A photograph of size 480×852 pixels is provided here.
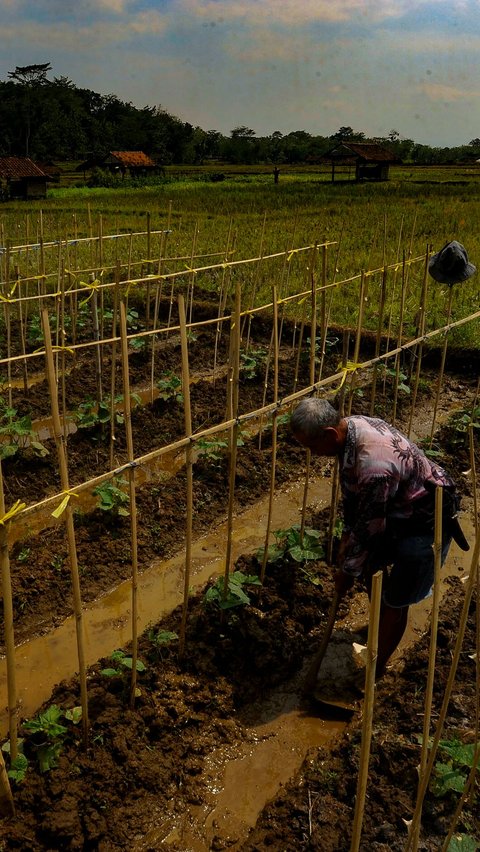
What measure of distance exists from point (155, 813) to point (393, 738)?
1.07 m

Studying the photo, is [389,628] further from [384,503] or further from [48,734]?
[48,734]

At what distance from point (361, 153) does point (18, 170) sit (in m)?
16.5

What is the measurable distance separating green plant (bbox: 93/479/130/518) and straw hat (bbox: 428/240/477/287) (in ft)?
9.02

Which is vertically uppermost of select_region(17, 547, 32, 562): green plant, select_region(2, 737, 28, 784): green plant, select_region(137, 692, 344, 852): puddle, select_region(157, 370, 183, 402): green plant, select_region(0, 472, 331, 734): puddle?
select_region(157, 370, 183, 402): green plant

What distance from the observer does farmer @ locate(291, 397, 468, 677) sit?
289 cm

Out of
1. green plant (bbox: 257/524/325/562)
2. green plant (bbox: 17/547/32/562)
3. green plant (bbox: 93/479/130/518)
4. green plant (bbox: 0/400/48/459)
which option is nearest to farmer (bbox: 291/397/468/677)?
green plant (bbox: 257/524/325/562)

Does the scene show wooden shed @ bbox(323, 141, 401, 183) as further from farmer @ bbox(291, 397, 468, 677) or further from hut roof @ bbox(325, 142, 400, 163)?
farmer @ bbox(291, 397, 468, 677)

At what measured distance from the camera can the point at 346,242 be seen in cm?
1358

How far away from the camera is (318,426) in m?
2.84

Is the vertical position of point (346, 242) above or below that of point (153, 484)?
above

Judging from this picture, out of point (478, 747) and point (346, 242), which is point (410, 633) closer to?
point (478, 747)

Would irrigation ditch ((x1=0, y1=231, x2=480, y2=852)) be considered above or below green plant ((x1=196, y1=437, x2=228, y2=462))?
below

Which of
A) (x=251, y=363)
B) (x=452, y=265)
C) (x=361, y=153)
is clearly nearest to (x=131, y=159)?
(x=361, y=153)

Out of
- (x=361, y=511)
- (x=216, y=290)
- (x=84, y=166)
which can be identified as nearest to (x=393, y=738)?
(x=361, y=511)
